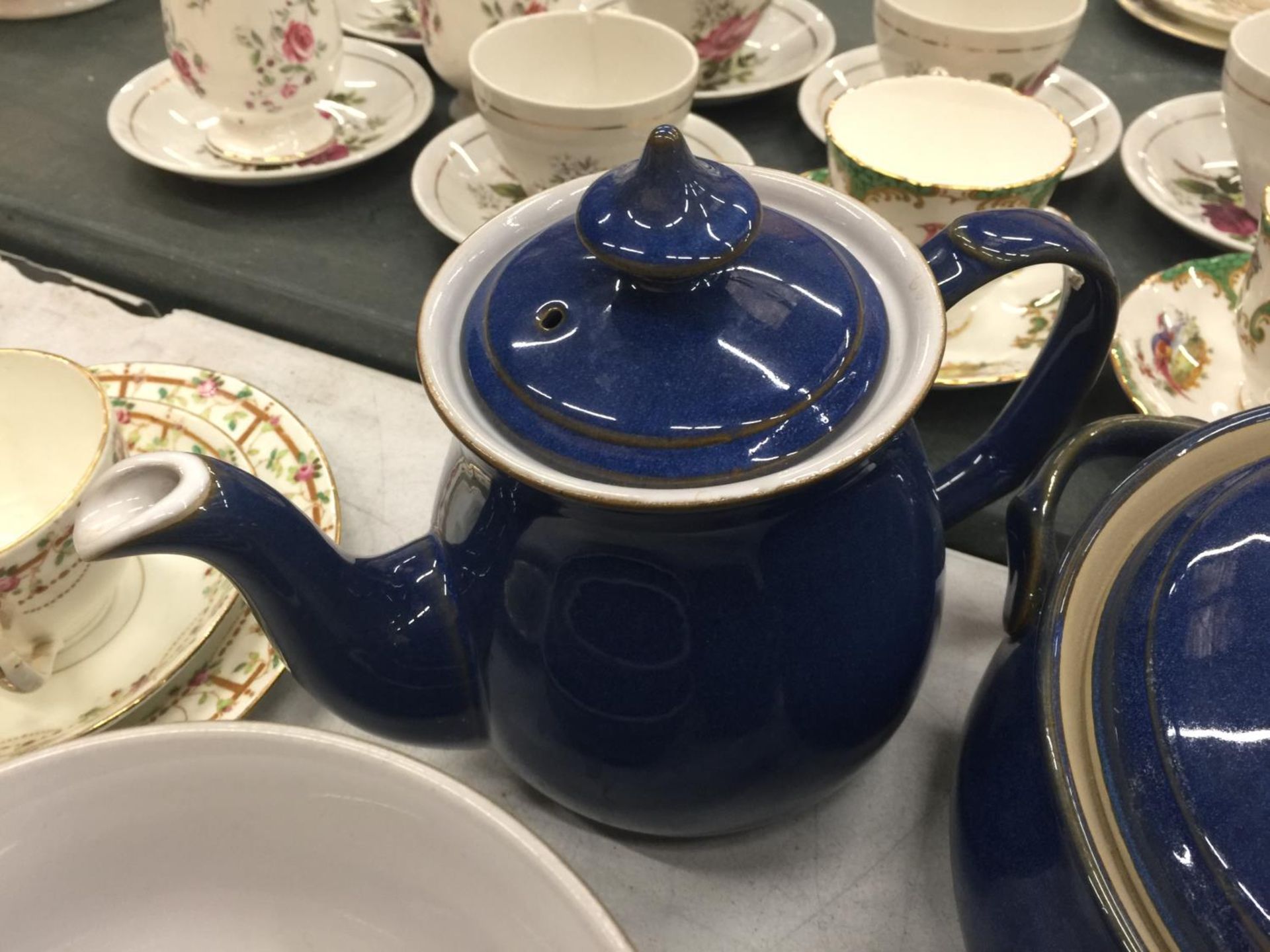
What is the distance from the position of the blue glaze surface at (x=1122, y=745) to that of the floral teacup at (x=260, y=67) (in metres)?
0.71

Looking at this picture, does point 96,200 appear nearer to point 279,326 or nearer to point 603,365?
point 279,326

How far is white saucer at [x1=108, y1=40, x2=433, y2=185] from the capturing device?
2.77ft

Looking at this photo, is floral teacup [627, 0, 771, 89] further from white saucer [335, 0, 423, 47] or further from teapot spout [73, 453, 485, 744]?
teapot spout [73, 453, 485, 744]

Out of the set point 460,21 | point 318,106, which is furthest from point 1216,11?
point 318,106

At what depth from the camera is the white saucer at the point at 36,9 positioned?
3.57ft

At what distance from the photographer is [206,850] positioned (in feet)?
1.29

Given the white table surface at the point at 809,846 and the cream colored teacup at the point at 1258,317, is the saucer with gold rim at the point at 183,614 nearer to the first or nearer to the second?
the white table surface at the point at 809,846

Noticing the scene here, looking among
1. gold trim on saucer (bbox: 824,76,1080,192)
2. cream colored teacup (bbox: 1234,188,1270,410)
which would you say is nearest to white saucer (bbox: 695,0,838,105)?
gold trim on saucer (bbox: 824,76,1080,192)

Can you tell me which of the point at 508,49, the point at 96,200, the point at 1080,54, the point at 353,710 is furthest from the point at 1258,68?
the point at 96,200

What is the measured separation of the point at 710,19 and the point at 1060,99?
1.10 ft

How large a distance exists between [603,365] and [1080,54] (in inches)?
37.0

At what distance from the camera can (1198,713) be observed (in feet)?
0.89

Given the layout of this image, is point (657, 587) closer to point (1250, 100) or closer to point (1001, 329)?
point (1001, 329)

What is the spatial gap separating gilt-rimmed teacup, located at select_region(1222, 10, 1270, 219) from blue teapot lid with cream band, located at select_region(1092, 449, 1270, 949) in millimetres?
463
